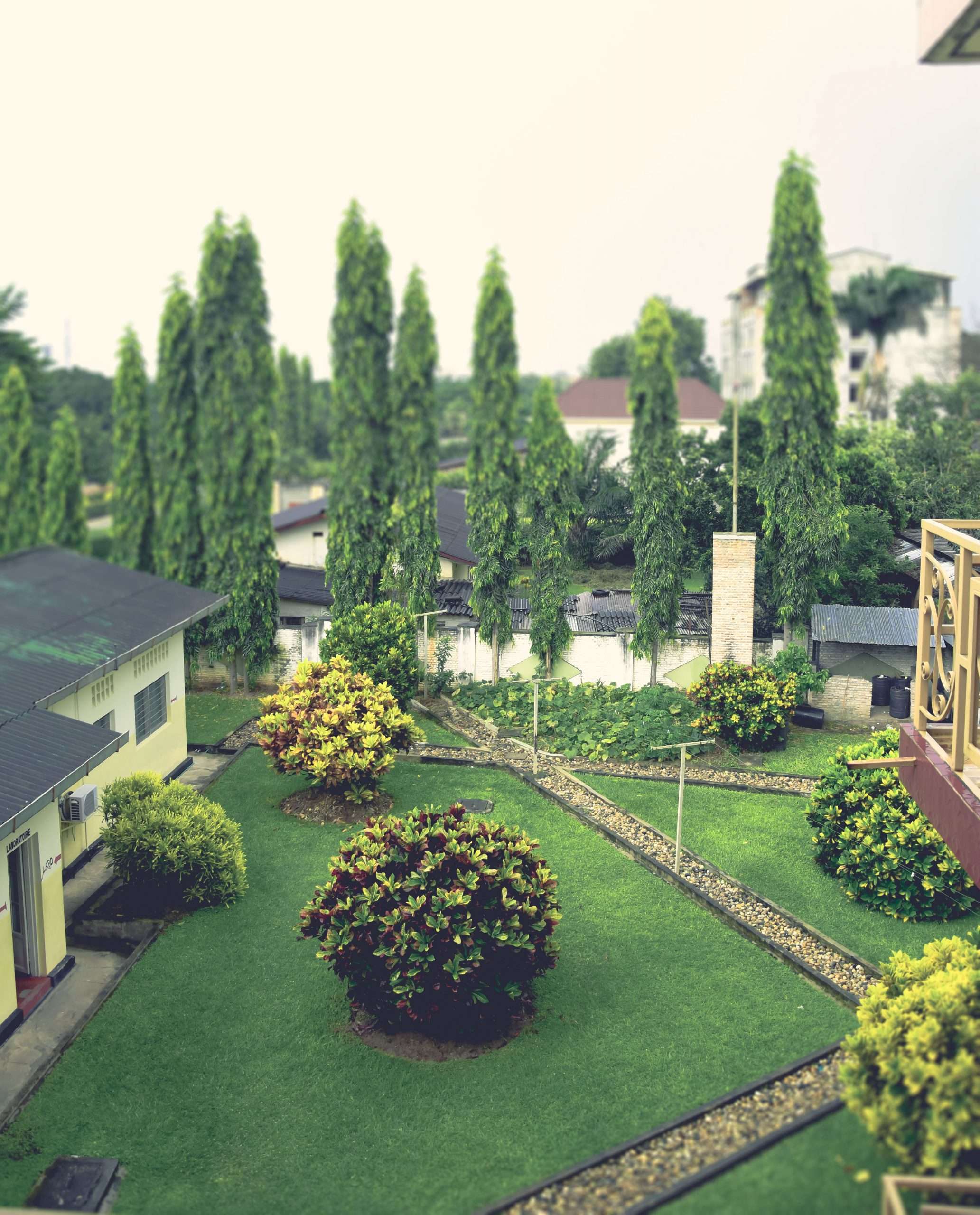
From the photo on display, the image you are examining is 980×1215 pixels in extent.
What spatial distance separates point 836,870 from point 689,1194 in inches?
331

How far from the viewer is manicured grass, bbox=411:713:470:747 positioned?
2236cm

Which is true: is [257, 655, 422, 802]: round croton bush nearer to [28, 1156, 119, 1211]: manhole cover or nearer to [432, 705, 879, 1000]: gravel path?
[432, 705, 879, 1000]: gravel path

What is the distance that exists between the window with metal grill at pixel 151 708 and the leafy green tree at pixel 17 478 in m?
18.5

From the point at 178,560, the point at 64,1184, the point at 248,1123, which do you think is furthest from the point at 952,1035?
the point at 178,560

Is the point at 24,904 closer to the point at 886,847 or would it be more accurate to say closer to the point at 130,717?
the point at 130,717

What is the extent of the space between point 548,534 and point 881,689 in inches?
311

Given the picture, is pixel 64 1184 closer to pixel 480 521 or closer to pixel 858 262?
pixel 480 521

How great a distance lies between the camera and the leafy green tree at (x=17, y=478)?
35.5m

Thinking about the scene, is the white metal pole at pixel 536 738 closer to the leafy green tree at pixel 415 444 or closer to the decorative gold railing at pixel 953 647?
the leafy green tree at pixel 415 444

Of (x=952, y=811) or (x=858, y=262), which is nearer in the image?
(x=952, y=811)

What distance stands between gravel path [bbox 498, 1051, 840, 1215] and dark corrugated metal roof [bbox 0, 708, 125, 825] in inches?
250

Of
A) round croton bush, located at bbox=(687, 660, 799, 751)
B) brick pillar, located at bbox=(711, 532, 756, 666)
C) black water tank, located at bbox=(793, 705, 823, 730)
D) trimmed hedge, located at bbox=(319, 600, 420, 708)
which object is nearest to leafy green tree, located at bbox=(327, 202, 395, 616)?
trimmed hedge, located at bbox=(319, 600, 420, 708)

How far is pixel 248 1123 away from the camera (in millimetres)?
10570

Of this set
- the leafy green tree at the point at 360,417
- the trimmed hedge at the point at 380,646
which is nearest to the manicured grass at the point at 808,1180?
the trimmed hedge at the point at 380,646
